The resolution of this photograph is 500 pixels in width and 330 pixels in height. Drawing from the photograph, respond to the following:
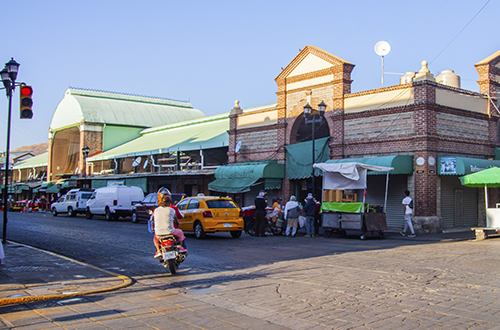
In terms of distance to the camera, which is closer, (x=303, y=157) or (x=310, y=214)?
(x=310, y=214)

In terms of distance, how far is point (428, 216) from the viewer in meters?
20.1

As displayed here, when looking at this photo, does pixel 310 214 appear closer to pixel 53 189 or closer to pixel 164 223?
pixel 164 223

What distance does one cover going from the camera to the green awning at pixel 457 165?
2006 cm

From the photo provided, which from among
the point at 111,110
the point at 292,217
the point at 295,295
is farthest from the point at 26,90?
the point at 111,110

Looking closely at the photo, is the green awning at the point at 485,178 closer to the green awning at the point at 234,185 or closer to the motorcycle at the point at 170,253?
the green awning at the point at 234,185

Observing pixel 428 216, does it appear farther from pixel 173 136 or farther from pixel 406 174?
pixel 173 136

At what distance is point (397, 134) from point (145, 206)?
47.4ft

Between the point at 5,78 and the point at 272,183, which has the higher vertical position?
the point at 5,78

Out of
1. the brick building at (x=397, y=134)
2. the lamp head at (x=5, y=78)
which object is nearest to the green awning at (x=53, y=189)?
the brick building at (x=397, y=134)

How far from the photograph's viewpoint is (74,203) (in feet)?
113

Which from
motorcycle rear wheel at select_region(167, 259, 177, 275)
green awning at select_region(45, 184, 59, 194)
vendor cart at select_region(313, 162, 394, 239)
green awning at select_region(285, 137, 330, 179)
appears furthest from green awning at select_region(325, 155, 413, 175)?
green awning at select_region(45, 184, 59, 194)

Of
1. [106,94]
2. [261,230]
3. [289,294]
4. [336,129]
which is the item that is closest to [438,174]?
[336,129]

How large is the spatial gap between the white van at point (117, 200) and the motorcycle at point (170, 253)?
20088 mm

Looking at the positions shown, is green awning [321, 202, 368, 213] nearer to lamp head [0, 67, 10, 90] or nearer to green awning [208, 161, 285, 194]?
green awning [208, 161, 285, 194]
